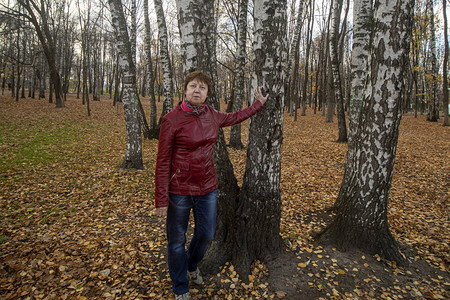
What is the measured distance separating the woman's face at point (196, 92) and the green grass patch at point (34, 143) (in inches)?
272

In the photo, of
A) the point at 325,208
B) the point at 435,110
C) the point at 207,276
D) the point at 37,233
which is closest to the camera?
the point at 207,276

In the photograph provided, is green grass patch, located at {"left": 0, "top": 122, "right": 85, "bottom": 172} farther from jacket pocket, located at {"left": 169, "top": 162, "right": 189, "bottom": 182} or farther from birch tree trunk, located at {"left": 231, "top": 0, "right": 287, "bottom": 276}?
birch tree trunk, located at {"left": 231, "top": 0, "right": 287, "bottom": 276}

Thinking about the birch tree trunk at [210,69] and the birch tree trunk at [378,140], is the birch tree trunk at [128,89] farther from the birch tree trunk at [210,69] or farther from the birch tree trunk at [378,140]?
the birch tree trunk at [378,140]

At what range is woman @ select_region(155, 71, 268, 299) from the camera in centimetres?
245

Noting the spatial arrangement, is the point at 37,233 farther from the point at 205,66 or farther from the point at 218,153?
the point at 205,66

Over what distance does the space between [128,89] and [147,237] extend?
4.46 metres

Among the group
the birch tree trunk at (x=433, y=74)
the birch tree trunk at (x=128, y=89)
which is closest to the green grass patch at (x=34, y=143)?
the birch tree trunk at (x=128, y=89)

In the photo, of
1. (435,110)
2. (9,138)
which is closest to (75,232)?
(9,138)

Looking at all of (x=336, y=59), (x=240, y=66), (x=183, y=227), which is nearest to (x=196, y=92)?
(x=183, y=227)

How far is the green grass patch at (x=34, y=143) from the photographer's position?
7.59 meters

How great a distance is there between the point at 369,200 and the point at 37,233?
506 centimetres

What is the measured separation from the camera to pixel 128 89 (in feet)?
22.8

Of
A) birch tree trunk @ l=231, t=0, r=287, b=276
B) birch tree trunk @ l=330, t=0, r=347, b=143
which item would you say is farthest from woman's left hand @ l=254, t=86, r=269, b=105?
birch tree trunk @ l=330, t=0, r=347, b=143

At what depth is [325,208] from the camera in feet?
16.2
